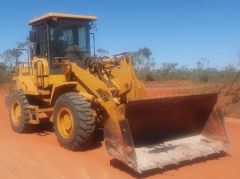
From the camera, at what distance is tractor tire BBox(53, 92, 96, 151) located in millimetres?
7246

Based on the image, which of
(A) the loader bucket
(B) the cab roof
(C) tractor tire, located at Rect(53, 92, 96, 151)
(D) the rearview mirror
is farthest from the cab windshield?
(A) the loader bucket

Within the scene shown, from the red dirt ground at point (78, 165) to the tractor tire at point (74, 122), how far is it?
8.5 inches

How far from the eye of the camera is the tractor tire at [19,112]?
951cm

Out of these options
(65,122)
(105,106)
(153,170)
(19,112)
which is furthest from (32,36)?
(153,170)

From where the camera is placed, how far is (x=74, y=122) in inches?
291

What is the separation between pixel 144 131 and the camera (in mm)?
7348

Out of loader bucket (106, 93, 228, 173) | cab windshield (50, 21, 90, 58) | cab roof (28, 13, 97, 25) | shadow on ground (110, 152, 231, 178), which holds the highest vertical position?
cab roof (28, 13, 97, 25)

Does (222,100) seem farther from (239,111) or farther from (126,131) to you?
(126,131)

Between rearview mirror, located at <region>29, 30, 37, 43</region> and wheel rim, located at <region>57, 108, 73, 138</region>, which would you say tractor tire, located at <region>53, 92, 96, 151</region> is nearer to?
wheel rim, located at <region>57, 108, 73, 138</region>

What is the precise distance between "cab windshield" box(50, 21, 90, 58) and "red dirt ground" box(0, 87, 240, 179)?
2.30m

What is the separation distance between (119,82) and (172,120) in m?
1.57

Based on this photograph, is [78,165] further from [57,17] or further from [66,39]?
[57,17]

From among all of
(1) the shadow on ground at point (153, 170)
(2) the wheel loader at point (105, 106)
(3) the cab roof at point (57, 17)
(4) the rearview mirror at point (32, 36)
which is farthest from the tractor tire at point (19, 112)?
(1) the shadow on ground at point (153, 170)

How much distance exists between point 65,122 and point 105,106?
3.76 feet
